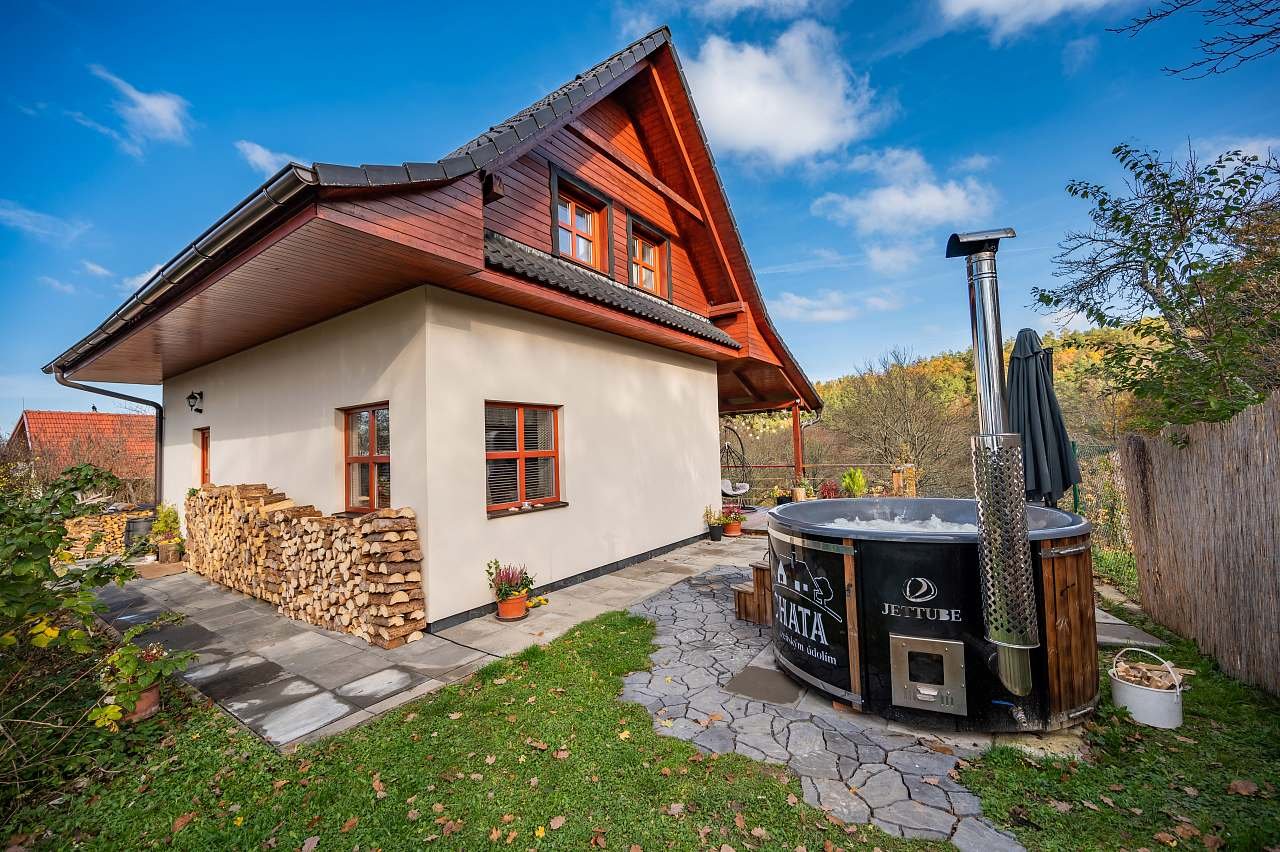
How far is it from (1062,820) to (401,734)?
3.27 m

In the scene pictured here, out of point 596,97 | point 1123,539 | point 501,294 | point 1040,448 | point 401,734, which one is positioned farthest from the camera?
point 1123,539

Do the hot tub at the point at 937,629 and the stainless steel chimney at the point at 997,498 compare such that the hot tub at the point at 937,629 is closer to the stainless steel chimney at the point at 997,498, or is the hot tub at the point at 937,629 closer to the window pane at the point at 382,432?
the stainless steel chimney at the point at 997,498

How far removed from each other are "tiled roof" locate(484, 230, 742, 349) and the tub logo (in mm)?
4074

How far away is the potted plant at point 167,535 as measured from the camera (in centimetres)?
812

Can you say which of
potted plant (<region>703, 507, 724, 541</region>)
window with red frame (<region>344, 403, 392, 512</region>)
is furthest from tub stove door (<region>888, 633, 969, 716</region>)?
potted plant (<region>703, 507, 724, 541</region>)

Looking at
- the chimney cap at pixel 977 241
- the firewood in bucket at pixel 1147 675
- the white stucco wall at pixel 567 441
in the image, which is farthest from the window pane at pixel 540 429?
the firewood in bucket at pixel 1147 675

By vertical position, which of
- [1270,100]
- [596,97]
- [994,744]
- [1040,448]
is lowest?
[994,744]

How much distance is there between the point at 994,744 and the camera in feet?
8.86

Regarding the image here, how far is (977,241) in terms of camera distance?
2.59 meters

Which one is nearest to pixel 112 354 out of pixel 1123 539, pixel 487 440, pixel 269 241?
pixel 269 241

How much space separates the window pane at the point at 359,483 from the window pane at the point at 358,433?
0.55ft

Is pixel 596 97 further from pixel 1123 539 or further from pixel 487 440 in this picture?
pixel 1123 539

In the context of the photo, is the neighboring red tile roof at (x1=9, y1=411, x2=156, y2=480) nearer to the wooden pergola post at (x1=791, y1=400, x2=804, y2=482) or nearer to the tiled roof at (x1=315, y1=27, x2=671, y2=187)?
the tiled roof at (x1=315, y1=27, x2=671, y2=187)

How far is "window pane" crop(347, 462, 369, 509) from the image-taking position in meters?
5.62
